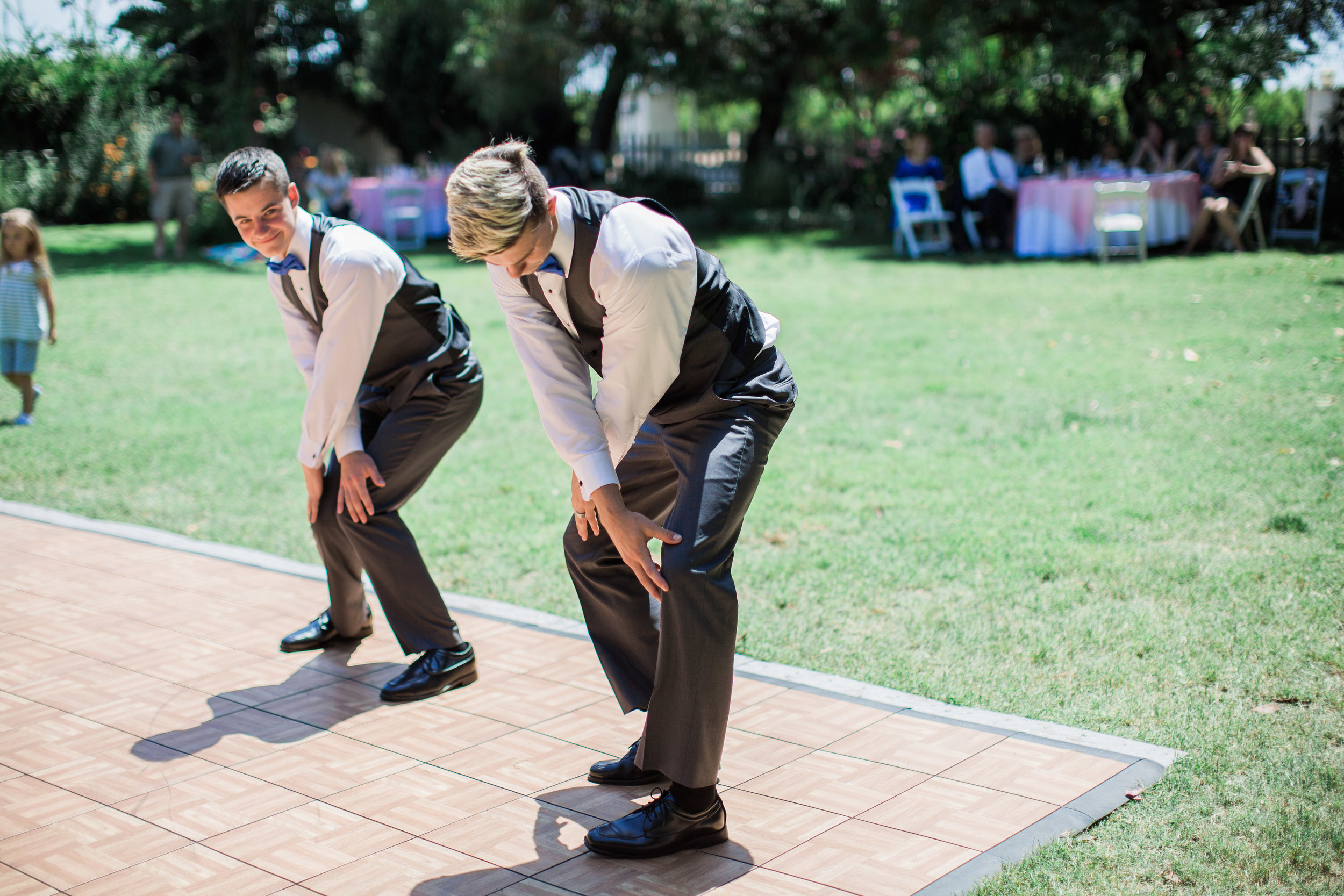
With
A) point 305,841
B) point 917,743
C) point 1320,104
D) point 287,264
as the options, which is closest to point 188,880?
point 305,841

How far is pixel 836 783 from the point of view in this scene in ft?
10.4

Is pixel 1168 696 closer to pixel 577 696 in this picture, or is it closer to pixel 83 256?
pixel 577 696

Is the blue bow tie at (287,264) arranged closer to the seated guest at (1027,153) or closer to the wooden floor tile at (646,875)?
the wooden floor tile at (646,875)

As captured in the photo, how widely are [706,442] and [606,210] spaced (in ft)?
2.08

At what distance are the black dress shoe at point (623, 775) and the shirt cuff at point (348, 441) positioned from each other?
139cm

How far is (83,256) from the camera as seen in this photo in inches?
717

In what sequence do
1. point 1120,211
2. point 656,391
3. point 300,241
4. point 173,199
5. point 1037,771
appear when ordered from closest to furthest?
point 656,391
point 1037,771
point 300,241
point 1120,211
point 173,199

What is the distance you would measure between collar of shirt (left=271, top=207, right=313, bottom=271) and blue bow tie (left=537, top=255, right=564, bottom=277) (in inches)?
55.1

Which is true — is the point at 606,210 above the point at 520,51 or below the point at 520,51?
below

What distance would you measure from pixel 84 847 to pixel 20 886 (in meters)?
0.20

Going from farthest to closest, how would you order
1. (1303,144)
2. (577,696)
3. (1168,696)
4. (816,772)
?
(1303,144) → (577,696) → (1168,696) → (816,772)

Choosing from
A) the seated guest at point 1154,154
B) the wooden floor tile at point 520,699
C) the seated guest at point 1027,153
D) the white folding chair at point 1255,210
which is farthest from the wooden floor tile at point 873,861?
the seated guest at point 1027,153

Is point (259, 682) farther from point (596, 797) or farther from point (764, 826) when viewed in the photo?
point (764, 826)

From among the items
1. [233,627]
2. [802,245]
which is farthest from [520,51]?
[233,627]
